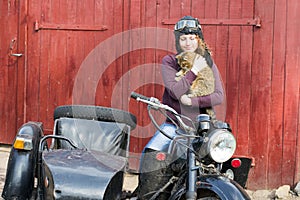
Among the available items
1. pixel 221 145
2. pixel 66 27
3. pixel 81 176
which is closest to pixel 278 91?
pixel 221 145

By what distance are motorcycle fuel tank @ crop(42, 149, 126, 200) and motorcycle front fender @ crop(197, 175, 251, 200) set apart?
0.53 metres

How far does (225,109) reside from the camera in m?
5.54

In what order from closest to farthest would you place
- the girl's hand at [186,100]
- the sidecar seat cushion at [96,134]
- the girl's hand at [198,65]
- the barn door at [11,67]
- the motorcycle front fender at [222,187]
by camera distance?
the motorcycle front fender at [222,187], the girl's hand at [186,100], the girl's hand at [198,65], the sidecar seat cushion at [96,134], the barn door at [11,67]

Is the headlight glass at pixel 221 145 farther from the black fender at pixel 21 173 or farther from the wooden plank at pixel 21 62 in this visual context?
the wooden plank at pixel 21 62

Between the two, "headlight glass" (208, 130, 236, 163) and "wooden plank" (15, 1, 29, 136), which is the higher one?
"wooden plank" (15, 1, 29, 136)

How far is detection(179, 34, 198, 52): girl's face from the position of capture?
12.9 ft

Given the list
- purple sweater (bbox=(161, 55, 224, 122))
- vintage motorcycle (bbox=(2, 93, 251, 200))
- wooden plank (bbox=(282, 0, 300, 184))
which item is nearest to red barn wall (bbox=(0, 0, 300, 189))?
wooden plank (bbox=(282, 0, 300, 184))

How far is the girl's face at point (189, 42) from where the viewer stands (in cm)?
393

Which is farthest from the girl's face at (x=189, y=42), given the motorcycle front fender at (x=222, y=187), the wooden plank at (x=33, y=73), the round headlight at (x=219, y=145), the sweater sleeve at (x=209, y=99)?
the wooden plank at (x=33, y=73)

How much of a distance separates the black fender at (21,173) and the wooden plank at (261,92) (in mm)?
2453

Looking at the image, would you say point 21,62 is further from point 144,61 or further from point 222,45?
point 222,45

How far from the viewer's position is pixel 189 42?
3.93 meters

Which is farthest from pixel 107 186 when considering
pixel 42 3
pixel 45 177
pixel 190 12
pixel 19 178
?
pixel 42 3

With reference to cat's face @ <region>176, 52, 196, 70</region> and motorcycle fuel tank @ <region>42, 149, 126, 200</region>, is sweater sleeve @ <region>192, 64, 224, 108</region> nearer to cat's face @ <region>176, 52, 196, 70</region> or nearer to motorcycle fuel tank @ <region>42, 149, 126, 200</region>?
cat's face @ <region>176, 52, 196, 70</region>
